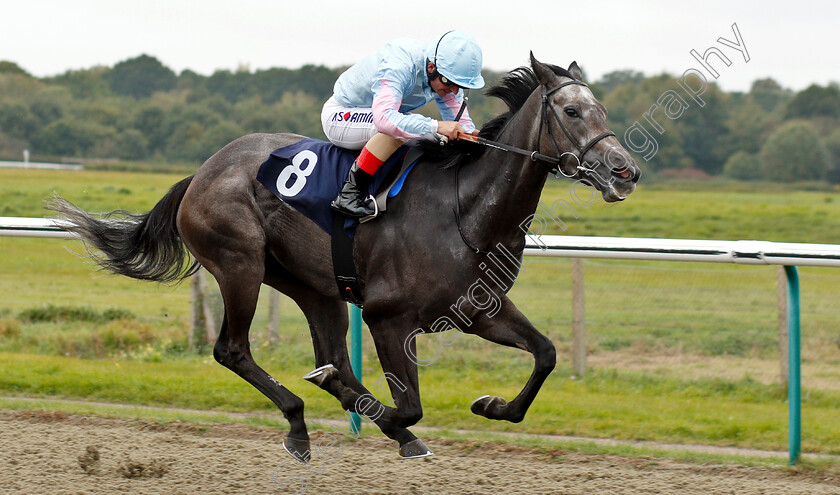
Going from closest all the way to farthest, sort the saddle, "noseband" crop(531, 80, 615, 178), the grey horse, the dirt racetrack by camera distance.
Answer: "noseband" crop(531, 80, 615, 178), the grey horse, the saddle, the dirt racetrack

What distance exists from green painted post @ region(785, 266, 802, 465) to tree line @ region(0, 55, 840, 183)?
50.3ft

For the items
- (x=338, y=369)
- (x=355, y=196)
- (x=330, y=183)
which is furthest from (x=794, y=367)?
(x=330, y=183)

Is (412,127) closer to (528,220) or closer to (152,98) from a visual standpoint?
(528,220)

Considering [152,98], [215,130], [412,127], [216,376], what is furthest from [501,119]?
[152,98]

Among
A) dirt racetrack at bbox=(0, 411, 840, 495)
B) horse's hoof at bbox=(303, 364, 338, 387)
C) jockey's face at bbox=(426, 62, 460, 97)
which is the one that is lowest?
dirt racetrack at bbox=(0, 411, 840, 495)

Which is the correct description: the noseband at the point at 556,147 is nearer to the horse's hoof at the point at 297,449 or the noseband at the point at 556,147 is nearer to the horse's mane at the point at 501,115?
the horse's mane at the point at 501,115

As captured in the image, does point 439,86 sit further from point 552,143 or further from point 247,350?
point 247,350

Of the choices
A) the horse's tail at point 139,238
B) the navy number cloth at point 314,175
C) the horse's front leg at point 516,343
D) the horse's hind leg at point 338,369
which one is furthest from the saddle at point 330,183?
the horse's tail at point 139,238

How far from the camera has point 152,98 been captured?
26.0 m

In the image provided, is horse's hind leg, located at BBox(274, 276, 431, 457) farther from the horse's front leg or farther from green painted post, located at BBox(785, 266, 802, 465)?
green painted post, located at BBox(785, 266, 802, 465)

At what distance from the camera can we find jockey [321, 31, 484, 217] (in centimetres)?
391

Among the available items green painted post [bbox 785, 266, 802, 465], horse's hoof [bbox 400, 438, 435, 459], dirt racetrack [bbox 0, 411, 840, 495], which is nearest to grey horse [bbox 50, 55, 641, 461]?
horse's hoof [bbox 400, 438, 435, 459]

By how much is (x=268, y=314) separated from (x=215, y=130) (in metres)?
15.0

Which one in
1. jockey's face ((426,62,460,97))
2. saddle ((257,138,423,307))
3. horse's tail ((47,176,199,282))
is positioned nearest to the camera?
jockey's face ((426,62,460,97))
